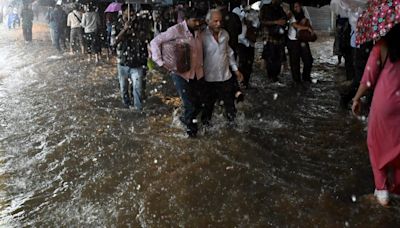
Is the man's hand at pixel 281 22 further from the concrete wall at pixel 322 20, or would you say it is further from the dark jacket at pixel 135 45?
the concrete wall at pixel 322 20

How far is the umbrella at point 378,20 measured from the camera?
13.7 ft

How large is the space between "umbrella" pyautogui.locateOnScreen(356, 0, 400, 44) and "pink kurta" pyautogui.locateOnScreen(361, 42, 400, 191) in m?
0.14

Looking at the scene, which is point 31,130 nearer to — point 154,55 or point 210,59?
point 154,55

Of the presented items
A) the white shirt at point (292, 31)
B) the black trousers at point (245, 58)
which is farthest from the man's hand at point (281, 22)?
the black trousers at point (245, 58)

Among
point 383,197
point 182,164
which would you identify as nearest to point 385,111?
point 383,197

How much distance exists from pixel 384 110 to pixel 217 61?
2.74m

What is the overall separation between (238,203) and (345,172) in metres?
1.51

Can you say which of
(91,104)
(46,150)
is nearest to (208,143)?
(46,150)

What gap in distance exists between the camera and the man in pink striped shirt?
6136 millimetres

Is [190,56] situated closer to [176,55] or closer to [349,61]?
[176,55]

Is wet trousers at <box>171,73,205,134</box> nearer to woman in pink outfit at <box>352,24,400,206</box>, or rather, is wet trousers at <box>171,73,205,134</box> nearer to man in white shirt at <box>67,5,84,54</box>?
woman in pink outfit at <box>352,24,400,206</box>

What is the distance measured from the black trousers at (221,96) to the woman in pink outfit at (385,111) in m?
2.45

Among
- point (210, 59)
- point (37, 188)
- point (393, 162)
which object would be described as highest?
point (210, 59)

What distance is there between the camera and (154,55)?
616cm
